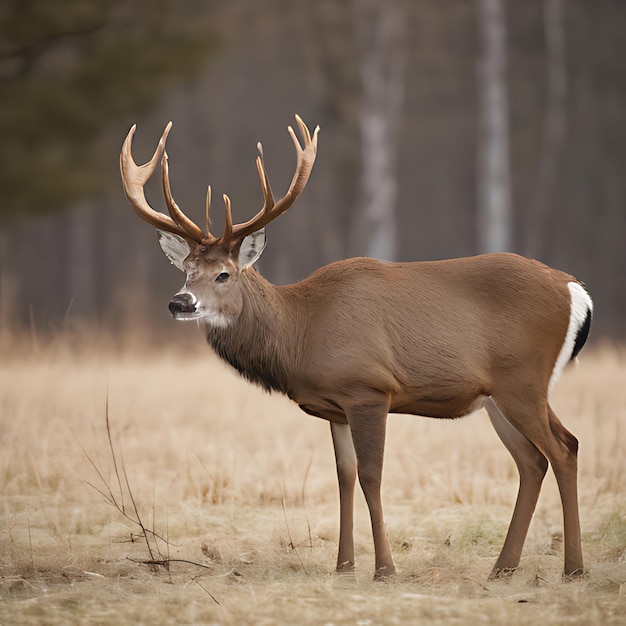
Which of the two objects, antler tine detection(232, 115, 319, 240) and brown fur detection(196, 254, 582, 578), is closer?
brown fur detection(196, 254, 582, 578)

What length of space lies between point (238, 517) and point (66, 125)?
13.1 metres

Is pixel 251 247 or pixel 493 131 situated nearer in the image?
pixel 251 247

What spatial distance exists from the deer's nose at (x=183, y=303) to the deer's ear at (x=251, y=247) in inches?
15.3

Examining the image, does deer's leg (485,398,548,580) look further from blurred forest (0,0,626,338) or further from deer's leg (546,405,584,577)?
blurred forest (0,0,626,338)

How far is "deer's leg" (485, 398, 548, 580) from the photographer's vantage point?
570cm

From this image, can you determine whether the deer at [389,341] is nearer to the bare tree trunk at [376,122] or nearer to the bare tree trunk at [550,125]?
the bare tree trunk at [376,122]

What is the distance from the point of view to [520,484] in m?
5.88

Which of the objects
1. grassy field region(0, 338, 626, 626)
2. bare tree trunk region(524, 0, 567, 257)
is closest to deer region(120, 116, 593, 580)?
grassy field region(0, 338, 626, 626)

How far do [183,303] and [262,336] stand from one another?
19.7 inches

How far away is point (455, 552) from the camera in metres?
6.18

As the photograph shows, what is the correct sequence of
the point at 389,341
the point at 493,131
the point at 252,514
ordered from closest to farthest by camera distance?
the point at 389,341 → the point at 252,514 → the point at 493,131

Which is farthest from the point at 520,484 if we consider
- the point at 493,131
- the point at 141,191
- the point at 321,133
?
the point at 321,133

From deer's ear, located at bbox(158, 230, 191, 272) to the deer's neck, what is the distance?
0.39 metres

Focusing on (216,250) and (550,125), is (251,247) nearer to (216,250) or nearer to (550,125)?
(216,250)
